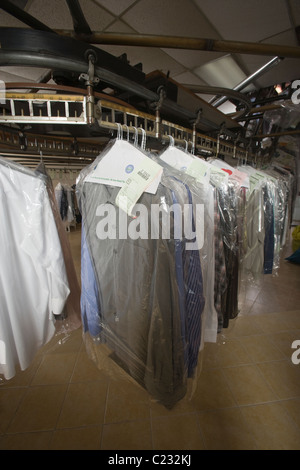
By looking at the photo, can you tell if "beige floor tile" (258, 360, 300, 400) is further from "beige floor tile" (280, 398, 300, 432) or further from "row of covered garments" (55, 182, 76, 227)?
"row of covered garments" (55, 182, 76, 227)

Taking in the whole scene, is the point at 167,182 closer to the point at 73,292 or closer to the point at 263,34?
the point at 73,292

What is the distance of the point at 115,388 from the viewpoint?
0.99m

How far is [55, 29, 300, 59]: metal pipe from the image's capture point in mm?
869

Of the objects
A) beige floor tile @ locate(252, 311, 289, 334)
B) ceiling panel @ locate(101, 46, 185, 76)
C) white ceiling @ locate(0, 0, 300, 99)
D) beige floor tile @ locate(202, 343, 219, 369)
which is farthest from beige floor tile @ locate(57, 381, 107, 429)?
ceiling panel @ locate(101, 46, 185, 76)

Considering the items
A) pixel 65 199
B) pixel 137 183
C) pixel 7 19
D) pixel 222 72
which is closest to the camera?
pixel 137 183

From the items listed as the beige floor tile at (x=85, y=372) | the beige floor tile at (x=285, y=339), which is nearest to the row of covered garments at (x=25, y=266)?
the beige floor tile at (x=85, y=372)

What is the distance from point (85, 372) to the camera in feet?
3.57

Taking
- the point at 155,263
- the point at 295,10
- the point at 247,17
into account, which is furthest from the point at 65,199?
the point at 295,10

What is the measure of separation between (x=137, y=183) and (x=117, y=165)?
114 millimetres

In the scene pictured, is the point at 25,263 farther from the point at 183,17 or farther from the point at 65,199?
the point at 65,199

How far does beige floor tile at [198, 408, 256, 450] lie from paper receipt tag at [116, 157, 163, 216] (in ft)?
3.52

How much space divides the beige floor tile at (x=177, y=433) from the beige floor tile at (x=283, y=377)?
0.52 metres

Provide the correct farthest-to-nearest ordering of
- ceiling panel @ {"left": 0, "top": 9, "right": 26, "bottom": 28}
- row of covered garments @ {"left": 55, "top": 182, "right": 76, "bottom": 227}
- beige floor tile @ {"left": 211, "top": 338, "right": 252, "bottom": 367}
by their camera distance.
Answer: row of covered garments @ {"left": 55, "top": 182, "right": 76, "bottom": 227}, ceiling panel @ {"left": 0, "top": 9, "right": 26, "bottom": 28}, beige floor tile @ {"left": 211, "top": 338, "right": 252, "bottom": 367}

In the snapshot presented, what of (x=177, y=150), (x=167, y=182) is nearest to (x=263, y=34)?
(x=177, y=150)
